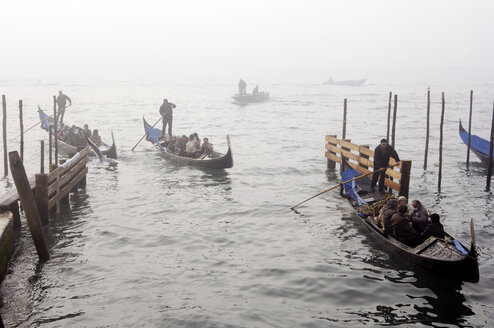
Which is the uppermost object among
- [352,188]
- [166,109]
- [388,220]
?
[166,109]

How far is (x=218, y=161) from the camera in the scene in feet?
54.5

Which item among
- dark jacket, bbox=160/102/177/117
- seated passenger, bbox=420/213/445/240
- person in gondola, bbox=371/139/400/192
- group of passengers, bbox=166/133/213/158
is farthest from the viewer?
dark jacket, bbox=160/102/177/117

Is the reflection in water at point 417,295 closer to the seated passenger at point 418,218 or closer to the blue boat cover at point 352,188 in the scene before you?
the seated passenger at point 418,218

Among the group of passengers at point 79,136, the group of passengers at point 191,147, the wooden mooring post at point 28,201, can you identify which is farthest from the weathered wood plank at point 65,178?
the group of passengers at point 79,136

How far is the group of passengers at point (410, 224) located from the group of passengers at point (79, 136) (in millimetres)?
13935

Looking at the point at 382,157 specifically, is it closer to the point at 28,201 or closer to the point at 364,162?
the point at 364,162

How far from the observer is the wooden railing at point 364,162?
37.9ft

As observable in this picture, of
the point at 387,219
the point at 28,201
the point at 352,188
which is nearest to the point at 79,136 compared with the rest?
the point at 28,201

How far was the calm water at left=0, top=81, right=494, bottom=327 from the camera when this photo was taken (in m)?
7.51

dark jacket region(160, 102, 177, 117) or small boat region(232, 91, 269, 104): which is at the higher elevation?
small boat region(232, 91, 269, 104)

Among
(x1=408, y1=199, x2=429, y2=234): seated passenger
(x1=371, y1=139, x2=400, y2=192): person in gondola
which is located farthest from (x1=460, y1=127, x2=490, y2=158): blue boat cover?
(x1=408, y1=199, x2=429, y2=234): seated passenger

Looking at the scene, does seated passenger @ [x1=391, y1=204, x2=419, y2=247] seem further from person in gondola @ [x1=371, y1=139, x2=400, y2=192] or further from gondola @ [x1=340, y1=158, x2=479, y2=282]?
person in gondola @ [x1=371, y1=139, x2=400, y2=192]

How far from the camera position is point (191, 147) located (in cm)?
1827

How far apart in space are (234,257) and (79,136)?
514 inches
